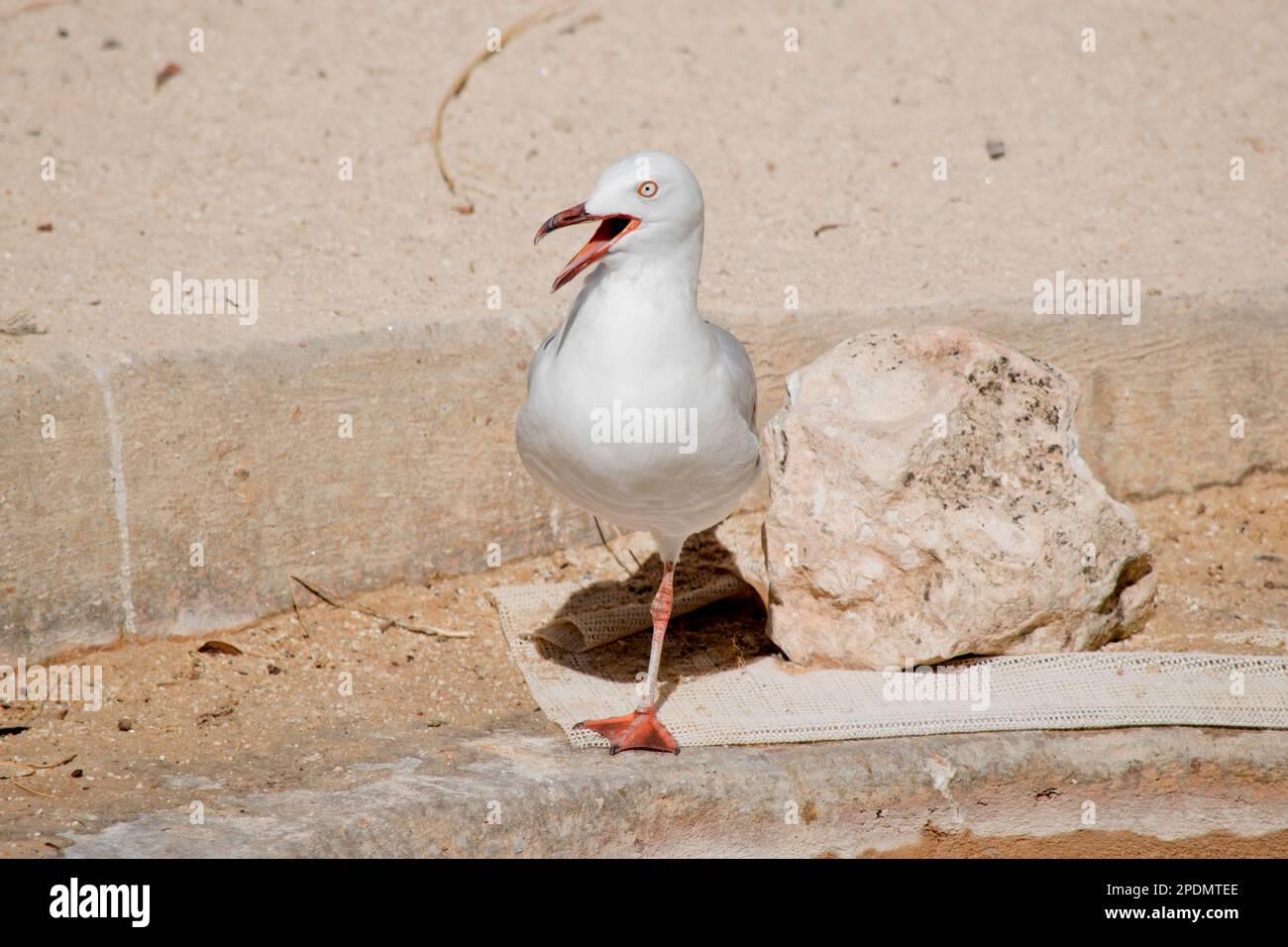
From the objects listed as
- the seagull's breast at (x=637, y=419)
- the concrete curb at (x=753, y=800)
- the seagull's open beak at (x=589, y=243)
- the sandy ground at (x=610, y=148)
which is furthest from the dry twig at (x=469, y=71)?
the concrete curb at (x=753, y=800)

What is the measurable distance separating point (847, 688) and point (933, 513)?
0.70 metres

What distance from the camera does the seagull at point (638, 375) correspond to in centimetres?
417

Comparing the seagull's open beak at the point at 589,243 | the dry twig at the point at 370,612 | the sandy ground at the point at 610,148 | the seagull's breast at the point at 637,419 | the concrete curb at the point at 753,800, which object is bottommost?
the concrete curb at the point at 753,800

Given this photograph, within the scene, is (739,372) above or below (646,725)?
above

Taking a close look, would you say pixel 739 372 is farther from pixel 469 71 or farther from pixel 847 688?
pixel 469 71

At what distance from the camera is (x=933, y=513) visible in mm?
5160

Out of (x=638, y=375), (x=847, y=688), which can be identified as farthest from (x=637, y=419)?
(x=847, y=688)

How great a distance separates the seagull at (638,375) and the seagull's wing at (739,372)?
1 centimetres

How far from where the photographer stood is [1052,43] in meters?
8.96

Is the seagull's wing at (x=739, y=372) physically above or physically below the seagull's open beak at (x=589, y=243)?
below

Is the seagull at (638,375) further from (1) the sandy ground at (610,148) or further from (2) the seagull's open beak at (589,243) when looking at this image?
(1) the sandy ground at (610,148)

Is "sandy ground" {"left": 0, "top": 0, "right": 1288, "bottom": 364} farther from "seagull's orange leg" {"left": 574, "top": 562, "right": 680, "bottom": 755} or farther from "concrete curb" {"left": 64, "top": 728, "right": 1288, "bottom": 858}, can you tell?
"concrete curb" {"left": 64, "top": 728, "right": 1288, "bottom": 858}

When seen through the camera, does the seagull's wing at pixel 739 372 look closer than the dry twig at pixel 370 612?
Yes

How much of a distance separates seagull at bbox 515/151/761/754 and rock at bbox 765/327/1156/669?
59 centimetres
